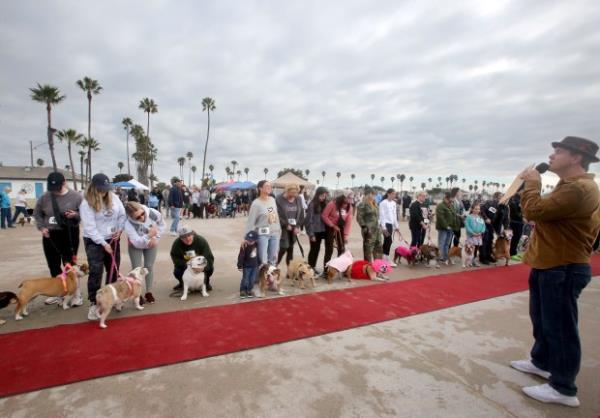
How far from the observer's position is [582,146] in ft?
7.72

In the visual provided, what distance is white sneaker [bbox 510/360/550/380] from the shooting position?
276 cm

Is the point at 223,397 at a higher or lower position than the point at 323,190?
lower

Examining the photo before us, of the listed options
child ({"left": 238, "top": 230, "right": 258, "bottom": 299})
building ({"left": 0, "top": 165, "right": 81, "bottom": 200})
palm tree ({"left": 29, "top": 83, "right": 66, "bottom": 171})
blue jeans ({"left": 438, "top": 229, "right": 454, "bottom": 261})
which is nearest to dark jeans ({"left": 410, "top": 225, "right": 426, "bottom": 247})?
blue jeans ({"left": 438, "top": 229, "right": 454, "bottom": 261})

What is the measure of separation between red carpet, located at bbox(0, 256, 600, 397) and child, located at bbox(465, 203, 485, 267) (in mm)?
1960

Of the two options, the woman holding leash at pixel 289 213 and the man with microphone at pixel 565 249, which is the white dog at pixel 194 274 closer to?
the woman holding leash at pixel 289 213

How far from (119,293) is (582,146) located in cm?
490

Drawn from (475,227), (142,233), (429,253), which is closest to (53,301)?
(142,233)

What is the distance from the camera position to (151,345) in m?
3.20

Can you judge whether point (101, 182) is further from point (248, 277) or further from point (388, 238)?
point (388, 238)

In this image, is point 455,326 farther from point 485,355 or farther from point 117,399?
point 117,399

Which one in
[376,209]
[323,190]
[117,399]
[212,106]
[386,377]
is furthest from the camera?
[212,106]

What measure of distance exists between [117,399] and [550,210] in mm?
3620

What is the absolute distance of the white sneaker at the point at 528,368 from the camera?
2.76 meters

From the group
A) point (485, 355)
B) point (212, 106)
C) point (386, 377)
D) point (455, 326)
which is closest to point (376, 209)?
point (455, 326)
